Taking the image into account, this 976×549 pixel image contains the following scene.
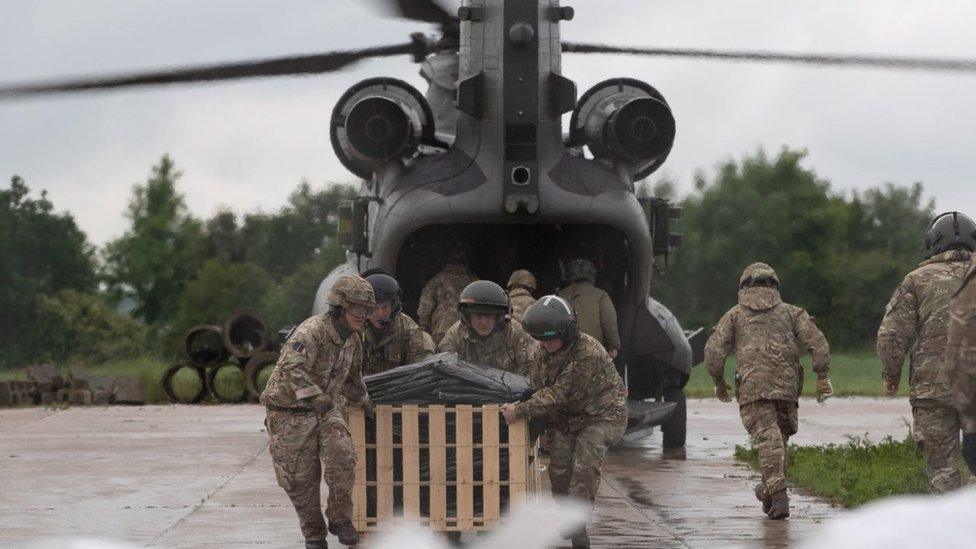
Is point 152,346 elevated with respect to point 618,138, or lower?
lower

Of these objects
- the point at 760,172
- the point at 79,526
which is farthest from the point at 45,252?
the point at 79,526

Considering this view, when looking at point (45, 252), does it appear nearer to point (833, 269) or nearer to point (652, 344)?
point (833, 269)

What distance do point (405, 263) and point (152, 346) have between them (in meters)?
34.0

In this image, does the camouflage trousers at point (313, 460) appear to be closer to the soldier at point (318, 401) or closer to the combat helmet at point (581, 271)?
the soldier at point (318, 401)

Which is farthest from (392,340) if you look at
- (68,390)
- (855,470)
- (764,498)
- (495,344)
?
(68,390)

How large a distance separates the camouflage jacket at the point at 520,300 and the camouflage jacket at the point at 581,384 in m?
3.46

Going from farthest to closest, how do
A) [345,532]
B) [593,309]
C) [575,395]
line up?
1. [593,309]
2. [575,395]
3. [345,532]

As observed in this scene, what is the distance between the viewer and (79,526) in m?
11.2

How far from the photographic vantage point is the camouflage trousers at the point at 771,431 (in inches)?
443

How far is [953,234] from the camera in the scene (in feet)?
34.8

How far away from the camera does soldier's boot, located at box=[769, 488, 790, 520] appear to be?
11.1 metres

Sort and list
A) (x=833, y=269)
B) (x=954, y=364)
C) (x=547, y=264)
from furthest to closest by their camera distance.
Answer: (x=833, y=269) → (x=547, y=264) → (x=954, y=364)

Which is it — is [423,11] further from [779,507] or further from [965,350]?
[965,350]

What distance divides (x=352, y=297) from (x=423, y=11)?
262 inches
